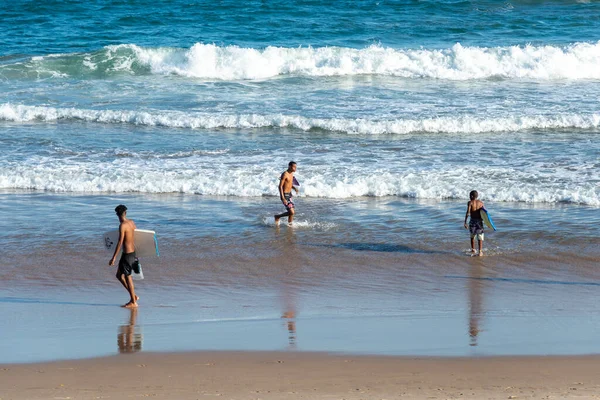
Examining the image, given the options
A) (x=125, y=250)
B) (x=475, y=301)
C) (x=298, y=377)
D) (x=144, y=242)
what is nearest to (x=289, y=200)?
(x=144, y=242)

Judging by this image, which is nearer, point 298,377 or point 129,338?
point 298,377

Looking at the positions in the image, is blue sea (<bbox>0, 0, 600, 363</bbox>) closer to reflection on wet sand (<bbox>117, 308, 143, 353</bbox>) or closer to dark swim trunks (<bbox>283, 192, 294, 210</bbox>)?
reflection on wet sand (<bbox>117, 308, 143, 353</bbox>)

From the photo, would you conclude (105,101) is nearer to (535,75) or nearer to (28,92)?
(28,92)

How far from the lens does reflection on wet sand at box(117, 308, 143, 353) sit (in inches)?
320

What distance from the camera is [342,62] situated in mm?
25812

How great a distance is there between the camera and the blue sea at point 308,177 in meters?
9.07

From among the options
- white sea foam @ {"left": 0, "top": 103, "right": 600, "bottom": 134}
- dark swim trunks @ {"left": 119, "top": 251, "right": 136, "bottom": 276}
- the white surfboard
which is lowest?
dark swim trunks @ {"left": 119, "top": 251, "right": 136, "bottom": 276}

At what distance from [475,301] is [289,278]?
2.46 metres

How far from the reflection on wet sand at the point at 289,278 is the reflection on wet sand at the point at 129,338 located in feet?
4.99

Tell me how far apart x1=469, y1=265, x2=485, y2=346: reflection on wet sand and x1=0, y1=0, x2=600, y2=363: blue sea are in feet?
0.13

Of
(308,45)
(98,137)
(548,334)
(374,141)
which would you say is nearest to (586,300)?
(548,334)

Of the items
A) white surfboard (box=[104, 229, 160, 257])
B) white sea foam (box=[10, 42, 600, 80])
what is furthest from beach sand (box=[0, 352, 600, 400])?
white sea foam (box=[10, 42, 600, 80])

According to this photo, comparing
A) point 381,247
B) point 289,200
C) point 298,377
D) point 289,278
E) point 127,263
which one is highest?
point 289,200

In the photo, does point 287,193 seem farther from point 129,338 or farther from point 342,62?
point 342,62
